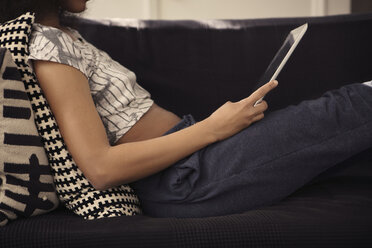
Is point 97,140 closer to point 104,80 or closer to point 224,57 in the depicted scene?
point 104,80

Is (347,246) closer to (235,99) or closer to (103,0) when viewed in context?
(235,99)

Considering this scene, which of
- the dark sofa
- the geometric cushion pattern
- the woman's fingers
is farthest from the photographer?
the dark sofa

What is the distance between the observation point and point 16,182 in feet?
3.04

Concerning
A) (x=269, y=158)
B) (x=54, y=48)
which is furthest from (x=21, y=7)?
(x=269, y=158)

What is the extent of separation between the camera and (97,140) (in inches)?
37.5

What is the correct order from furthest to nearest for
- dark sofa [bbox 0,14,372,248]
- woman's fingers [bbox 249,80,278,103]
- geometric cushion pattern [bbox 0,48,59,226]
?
dark sofa [bbox 0,14,372,248] < woman's fingers [bbox 249,80,278,103] < geometric cushion pattern [bbox 0,48,59,226]

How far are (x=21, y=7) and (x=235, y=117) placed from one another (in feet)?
1.78

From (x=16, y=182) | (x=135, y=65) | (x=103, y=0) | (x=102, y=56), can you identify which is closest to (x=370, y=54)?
(x=135, y=65)

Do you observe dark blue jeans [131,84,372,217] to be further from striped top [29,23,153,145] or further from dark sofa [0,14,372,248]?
dark sofa [0,14,372,248]

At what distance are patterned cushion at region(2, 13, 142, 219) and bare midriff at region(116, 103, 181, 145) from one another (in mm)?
144

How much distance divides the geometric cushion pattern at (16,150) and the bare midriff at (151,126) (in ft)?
0.73

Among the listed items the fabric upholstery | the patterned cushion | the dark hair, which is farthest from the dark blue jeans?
the dark hair

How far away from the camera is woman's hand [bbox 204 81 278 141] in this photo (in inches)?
40.5

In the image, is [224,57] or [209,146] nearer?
[209,146]
